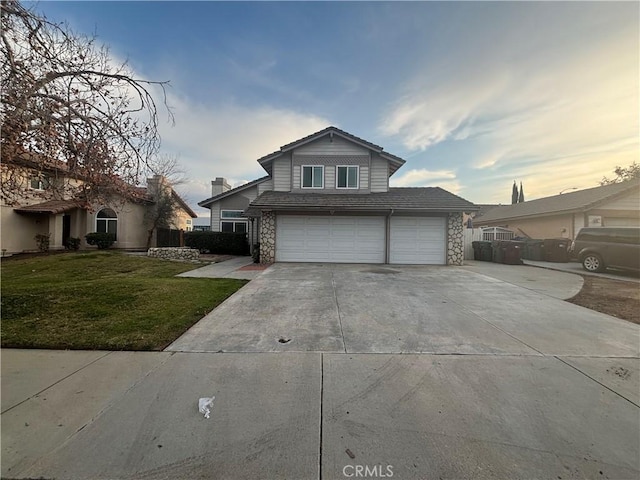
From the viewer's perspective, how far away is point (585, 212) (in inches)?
661

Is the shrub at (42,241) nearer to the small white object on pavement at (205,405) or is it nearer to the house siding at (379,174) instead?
the house siding at (379,174)

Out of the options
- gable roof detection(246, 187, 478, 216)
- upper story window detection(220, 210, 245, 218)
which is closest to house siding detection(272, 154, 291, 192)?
gable roof detection(246, 187, 478, 216)

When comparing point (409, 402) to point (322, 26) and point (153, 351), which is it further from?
point (322, 26)

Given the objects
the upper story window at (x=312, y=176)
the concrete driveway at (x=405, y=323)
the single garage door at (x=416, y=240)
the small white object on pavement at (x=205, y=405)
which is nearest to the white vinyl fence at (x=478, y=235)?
the single garage door at (x=416, y=240)

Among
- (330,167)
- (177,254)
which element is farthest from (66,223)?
(330,167)

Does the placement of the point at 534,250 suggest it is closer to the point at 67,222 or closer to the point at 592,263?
the point at 592,263

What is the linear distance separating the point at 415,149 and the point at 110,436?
58.7ft

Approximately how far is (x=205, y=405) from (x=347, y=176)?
13.8 metres

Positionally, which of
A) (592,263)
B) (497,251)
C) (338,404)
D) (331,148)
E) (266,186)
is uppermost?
(331,148)

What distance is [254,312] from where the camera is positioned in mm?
5734

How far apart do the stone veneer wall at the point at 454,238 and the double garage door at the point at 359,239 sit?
273 mm

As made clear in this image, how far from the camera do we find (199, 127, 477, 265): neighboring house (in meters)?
13.6

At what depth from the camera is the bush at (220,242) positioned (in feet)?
63.5

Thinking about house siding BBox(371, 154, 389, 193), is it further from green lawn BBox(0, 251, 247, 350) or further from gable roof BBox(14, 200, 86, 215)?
gable roof BBox(14, 200, 86, 215)
